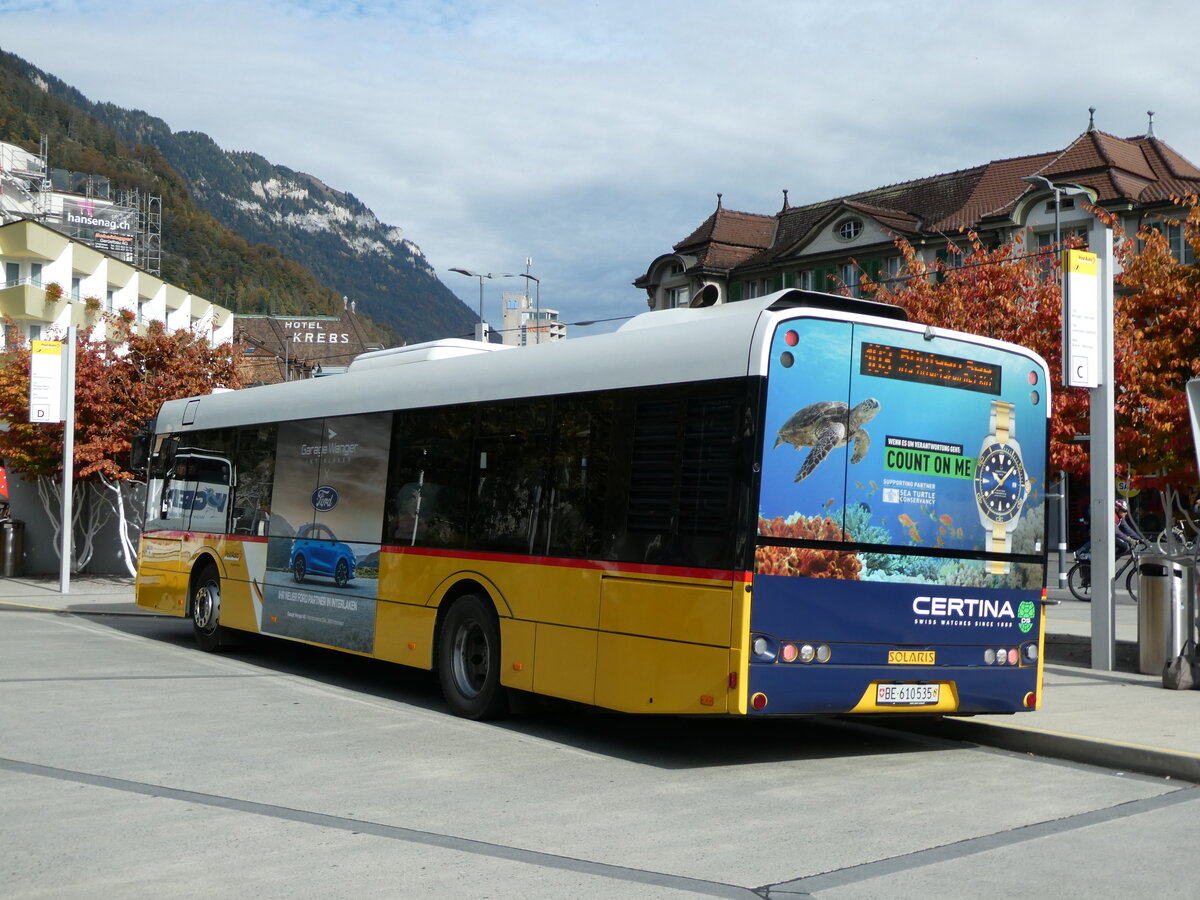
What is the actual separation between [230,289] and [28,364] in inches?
4432

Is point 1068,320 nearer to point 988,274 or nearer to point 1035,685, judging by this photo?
point 1035,685

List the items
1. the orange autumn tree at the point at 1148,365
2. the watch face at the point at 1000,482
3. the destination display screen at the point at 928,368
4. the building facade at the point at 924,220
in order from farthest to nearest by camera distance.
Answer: the building facade at the point at 924,220 < the orange autumn tree at the point at 1148,365 < the watch face at the point at 1000,482 < the destination display screen at the point at 928,368

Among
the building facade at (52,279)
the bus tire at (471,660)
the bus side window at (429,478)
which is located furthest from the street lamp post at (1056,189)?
Answer: the building facade at (52,279)

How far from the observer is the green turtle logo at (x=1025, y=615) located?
9375mm

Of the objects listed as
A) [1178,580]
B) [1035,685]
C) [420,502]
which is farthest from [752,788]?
[1178,580]

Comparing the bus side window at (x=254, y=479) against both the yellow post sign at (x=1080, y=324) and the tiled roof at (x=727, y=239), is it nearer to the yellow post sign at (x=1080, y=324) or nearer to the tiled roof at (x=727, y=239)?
the yellow post sign at (x=1080, y=324)

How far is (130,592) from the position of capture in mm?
23891

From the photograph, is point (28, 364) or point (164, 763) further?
point (28, 364)

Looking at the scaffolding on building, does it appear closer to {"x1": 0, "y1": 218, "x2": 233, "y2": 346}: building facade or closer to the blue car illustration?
{"x1": 0, "y1": 218, "x2": 233, "y2": 346}: building facade

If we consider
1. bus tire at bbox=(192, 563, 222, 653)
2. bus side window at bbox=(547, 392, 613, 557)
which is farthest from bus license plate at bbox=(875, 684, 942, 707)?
bus tire at bbox=(192, 563, 222, 653)

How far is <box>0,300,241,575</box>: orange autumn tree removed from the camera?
24906mm

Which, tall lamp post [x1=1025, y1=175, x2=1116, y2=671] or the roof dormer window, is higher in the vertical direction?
the roof dormer window

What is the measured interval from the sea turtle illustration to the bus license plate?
1527 millimetres

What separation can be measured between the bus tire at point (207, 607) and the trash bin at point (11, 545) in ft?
44.5
